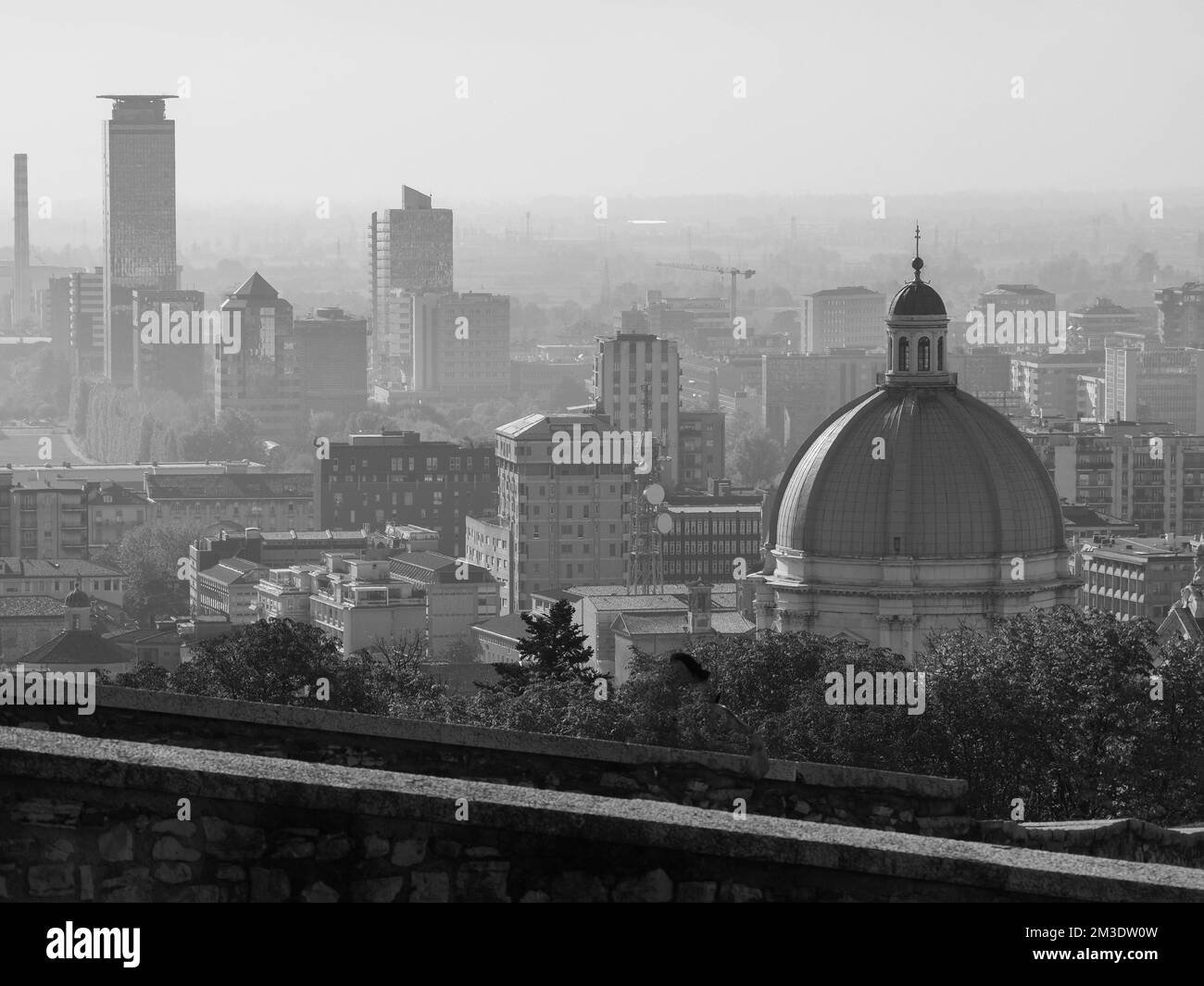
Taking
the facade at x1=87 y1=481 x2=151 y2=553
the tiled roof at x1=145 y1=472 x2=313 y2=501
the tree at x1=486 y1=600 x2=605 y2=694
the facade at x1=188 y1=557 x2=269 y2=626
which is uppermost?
the tree at x1=486 y1=600 x2=605 y2=694

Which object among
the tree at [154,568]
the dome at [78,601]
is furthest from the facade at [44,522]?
the dome at [78,601]

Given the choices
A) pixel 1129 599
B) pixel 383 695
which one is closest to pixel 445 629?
pixel 1129 599

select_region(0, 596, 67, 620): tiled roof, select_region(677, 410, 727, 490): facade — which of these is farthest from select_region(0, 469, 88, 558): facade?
select_region(677, 410, 727, 490): facade

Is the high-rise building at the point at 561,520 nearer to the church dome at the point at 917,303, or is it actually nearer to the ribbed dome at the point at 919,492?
the ribbed dome at the point at 919,492

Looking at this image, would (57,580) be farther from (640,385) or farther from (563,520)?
(640,385)

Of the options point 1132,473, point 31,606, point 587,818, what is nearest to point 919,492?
point 31,606

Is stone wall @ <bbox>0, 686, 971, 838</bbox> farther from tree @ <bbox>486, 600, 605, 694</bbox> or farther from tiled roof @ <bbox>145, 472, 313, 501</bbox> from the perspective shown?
tiled roof @ <bbox>145, 472, 313, 501</bbox>
